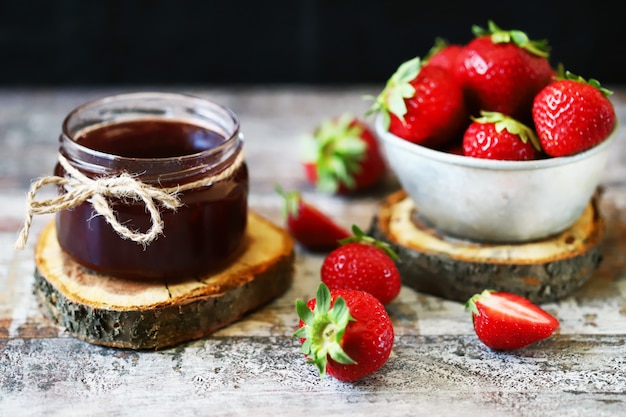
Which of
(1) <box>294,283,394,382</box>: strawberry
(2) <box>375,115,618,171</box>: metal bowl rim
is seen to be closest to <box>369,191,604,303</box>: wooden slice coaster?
(2) <box>375,115,618,171</box>: metal bowl rim

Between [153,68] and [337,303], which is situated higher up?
[337,303]

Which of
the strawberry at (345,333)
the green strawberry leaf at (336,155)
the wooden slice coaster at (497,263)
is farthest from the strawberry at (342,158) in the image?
the strawberry at (345,333)

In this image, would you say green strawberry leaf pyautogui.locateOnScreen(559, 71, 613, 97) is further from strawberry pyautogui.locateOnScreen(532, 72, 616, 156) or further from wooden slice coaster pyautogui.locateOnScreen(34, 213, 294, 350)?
wooden slice coaster pyautogui.locateOnScreen(34, 213, 294, 350)

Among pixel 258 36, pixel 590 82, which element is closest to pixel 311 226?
pixel 590 82

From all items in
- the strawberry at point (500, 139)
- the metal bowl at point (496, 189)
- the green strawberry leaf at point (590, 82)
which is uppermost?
the green strawberry leaf at point (590, 82)

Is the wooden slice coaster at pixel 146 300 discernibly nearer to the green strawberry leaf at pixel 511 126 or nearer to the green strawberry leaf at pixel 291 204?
the green strawberry leaf at pixel 291 204

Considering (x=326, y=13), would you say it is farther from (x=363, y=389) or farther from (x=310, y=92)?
(x=363, y=389)

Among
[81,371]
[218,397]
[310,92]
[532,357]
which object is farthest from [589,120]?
[310,92]
